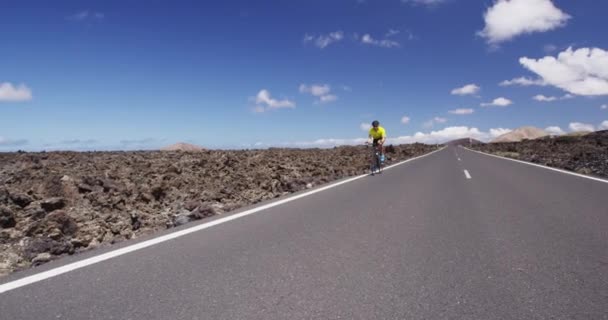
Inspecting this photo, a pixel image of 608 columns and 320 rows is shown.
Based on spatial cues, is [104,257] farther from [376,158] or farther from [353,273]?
[376,158]

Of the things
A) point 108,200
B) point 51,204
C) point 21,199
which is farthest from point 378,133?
point 21,199

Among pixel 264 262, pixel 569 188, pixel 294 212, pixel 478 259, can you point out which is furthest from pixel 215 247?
pixel 569 188

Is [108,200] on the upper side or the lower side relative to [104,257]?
upper

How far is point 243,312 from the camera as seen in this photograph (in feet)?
8.74

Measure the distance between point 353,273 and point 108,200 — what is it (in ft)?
20.1

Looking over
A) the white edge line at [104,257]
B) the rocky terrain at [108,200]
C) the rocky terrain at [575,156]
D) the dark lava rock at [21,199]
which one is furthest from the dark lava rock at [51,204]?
the rocky terrain at [575,156]

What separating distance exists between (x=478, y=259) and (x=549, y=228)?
2071 millimetres

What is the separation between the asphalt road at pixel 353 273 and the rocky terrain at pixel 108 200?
3.53 ft

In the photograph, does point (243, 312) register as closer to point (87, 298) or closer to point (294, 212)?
point (87, 298)

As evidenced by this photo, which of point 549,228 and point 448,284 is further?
point 549,228

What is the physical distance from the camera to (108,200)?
7637 millimetres

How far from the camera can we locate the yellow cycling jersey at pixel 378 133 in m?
14.3

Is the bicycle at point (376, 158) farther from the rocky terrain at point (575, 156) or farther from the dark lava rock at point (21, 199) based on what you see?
the dark lava rock at point (21, 199)

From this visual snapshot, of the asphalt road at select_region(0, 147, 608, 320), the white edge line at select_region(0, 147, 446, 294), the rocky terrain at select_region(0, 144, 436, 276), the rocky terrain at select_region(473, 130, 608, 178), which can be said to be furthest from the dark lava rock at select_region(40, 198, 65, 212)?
the rocky terrain at select_region(473, 130, 608, 178)
